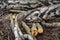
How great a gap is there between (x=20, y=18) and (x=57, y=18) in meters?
1.63

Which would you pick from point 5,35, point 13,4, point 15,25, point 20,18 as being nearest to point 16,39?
point 5,35

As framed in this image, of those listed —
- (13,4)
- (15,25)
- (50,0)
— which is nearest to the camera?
(15,25)

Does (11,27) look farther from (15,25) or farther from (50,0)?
(50,0)

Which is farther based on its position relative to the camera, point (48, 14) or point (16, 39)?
point (48, 14)

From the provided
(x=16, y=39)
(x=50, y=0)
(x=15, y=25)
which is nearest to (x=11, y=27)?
(x=15, y=25)

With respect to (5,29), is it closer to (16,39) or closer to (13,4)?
(16,39)

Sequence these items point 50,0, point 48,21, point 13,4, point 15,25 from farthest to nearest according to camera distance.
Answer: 1. point 50,0
2. point 13,4
3. point 48,21
4. point 15,25

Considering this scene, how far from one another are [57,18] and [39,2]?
278cm

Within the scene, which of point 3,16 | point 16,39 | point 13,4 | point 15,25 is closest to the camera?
point 16,39

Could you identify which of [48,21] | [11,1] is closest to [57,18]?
[48,21]

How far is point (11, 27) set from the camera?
665 cm

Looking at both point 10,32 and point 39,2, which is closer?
point 10,32

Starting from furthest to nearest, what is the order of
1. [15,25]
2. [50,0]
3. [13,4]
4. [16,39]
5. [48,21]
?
1. [50,0]
2. [13,4]
3. [48,21]
4. [15,25]
5. [16,39]

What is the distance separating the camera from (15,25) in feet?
21.4
